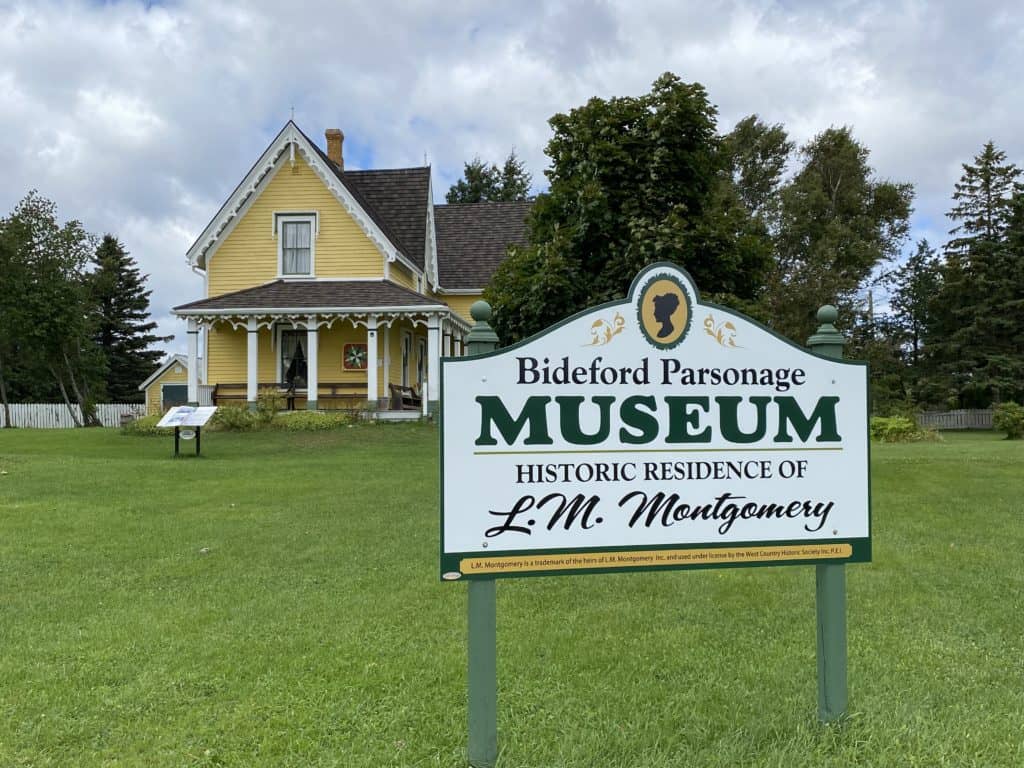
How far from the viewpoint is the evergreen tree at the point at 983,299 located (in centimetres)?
4022

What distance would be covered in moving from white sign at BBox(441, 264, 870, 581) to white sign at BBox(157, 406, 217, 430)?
12622mm

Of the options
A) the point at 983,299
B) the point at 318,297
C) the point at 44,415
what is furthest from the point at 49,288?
the point at 983,299

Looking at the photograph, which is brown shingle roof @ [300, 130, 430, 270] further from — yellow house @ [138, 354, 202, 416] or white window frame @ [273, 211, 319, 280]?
yellow house @ [138, 354, 202, 416]

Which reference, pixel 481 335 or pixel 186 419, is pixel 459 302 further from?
pixel 481 335

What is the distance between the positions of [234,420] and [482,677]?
1761cm

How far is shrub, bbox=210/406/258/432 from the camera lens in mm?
19250

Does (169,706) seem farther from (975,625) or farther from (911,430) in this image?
(911,430)

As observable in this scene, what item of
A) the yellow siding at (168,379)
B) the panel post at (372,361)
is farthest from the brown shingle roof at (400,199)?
the yellow siding at (168,379)

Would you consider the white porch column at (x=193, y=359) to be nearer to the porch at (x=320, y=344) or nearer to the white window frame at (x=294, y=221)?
the porch at (x=320, y=344)

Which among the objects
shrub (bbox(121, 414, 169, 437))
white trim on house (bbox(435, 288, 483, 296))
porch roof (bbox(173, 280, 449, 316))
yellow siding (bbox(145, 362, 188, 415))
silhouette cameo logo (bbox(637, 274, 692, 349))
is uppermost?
white trim on house (bbox(435, 288, 483, 296))

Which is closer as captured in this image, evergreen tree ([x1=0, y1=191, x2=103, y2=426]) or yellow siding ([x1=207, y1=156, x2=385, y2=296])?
yellow siding ([x1=207, y1=156, x2=385, y2=296])

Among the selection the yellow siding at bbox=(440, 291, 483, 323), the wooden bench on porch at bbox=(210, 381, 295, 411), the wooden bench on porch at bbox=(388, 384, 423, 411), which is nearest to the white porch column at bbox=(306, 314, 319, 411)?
the wooden bench on porch at bbox=(210, 381, 295, 411)

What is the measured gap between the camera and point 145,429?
19.5 metres

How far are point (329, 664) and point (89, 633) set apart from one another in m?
1.74
